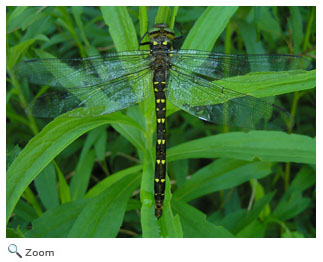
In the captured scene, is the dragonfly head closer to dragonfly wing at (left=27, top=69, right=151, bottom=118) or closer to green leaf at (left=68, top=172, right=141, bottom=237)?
dragonfly wing at (left=27, top=69, right=151, bottom=118)

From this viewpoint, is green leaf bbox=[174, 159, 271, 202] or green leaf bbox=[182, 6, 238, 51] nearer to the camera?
green leaf bbox=[182, 6, 238, 51]

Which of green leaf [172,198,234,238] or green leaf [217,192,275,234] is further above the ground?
green leaf [217,192,275,234]

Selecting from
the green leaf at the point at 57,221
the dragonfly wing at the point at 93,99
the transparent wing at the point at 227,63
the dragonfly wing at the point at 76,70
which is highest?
the transparent wing at the point at 227,63

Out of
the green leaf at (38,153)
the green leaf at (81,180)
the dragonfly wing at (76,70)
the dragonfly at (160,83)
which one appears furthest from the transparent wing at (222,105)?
the green leaf at (81,180)

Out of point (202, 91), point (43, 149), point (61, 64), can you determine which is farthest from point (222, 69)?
point (43, 149)

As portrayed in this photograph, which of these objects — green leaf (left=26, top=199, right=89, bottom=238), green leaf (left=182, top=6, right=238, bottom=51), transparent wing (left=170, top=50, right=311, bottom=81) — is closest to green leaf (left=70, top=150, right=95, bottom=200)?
green leaf (left=26, top=199, right=89, bottom=238)

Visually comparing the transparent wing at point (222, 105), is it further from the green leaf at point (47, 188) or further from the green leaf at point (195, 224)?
the green leaf at point (47, 188)
